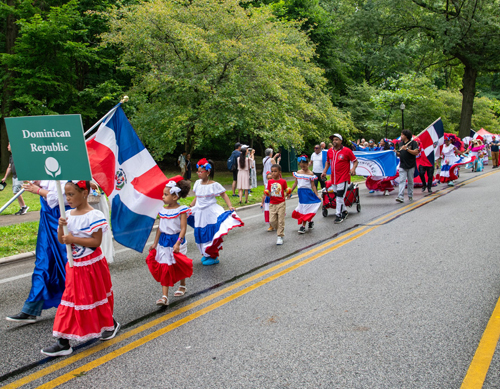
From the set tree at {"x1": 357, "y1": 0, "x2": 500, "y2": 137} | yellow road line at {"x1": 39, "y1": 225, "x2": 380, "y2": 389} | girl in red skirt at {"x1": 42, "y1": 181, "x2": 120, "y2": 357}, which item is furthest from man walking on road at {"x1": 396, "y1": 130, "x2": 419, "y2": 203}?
tree at {"x1": 357, "y1": 0, "x2": 500, "y2": 137}

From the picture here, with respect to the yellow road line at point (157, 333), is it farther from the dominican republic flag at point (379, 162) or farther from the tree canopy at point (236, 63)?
the tree canopy at point (236, 63)

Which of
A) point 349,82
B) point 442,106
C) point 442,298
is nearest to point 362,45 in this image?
point 349,82

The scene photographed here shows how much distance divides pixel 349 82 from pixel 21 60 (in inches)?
897

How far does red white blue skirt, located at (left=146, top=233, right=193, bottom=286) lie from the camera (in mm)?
4906

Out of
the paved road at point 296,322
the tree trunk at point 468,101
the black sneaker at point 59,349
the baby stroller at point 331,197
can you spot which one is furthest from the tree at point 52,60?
the tree trunk at point 468,101

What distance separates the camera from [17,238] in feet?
28.8

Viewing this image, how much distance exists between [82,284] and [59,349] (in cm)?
62

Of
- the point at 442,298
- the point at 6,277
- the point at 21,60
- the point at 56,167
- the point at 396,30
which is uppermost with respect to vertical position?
the point at 396,30

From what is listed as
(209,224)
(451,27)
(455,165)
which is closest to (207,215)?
(209,224)

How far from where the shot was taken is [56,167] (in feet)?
12.6

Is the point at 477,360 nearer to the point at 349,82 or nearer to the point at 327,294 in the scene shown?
the point at 327,294

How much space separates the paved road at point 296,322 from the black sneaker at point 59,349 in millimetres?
72

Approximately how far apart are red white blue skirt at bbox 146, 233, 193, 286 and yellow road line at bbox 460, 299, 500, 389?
3.05 m

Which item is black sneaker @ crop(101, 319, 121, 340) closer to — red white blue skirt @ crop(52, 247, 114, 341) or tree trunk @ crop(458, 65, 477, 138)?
red white blue skirt @ crop(52, 247, 114, 341)
